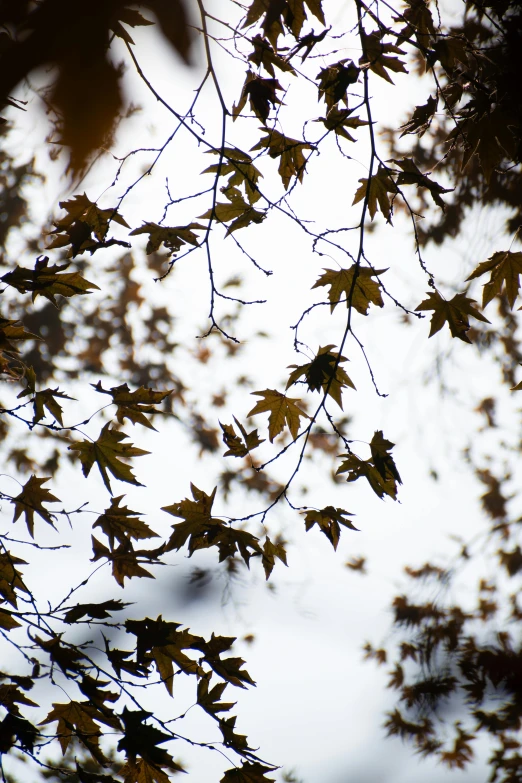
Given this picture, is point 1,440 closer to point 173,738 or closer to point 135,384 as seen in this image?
point 135,384

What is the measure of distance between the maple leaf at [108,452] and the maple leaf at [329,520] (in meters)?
0.60

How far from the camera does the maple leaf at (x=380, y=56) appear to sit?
175 cm

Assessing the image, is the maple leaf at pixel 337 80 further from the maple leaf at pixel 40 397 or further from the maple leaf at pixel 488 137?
the maple leaf at pixel 40 397

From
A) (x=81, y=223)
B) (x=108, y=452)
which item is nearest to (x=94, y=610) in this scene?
(x=108, y=452)

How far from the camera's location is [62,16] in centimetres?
40

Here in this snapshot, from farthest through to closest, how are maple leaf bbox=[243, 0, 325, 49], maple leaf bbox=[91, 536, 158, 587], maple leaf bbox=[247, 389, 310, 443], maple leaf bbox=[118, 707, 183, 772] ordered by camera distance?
maple leaf bbox=[247, 389, 310, 443] < maple leaf bbox=[91, 536, 158, 587] < maple leaf bbox=[243, 0, 325, 49] < maple leaf bbox=[118, 707, 183, 772]

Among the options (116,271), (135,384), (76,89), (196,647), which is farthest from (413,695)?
(76,89)

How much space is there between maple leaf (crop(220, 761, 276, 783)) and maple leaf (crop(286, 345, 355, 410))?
1074 millimetres

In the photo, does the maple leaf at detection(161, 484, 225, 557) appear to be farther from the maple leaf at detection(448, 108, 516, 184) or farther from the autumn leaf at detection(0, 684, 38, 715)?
the maple leaf at detection(448, 108, 516, 184)

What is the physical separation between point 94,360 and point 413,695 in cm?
455

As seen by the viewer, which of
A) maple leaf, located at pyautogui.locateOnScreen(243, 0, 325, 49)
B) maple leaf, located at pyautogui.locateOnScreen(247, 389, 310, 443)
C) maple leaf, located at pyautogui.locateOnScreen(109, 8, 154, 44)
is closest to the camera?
maple leaf, located at pyautogui.locateOnScreen(109, 8, 154, 44)

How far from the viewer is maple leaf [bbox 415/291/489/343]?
1.97 meters

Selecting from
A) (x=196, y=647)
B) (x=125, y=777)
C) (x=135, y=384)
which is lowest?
(x=125, y=777)

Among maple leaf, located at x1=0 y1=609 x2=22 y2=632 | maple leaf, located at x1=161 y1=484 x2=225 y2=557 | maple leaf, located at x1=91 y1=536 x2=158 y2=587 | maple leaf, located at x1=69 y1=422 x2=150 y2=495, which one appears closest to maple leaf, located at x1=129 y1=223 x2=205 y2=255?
maple leaf, located at x1=69 y1=422 x2=150 y2=495
